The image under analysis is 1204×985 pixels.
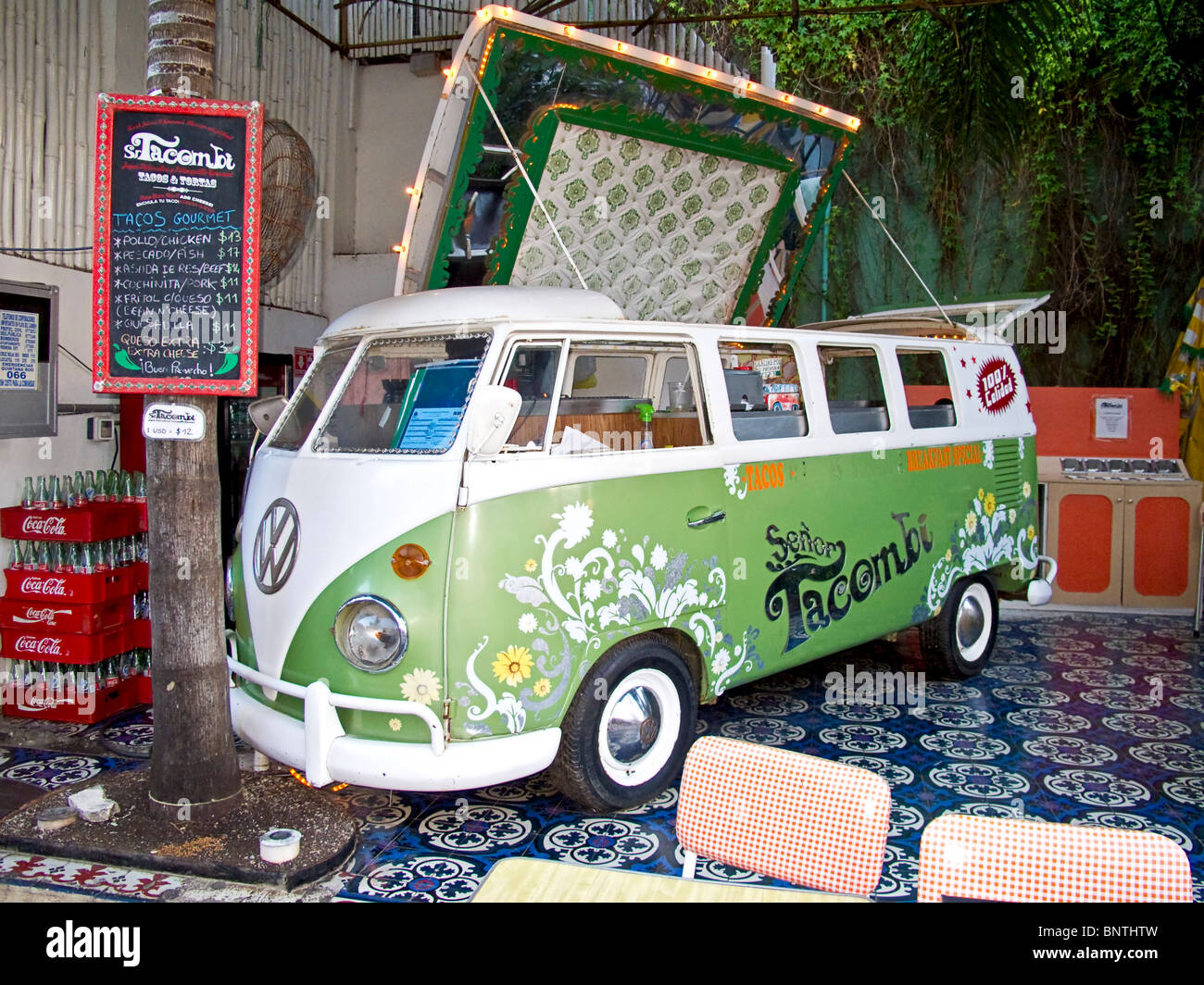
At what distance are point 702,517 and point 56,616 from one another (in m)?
3.57

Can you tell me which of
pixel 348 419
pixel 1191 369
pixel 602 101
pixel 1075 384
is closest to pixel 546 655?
pixel 348 419

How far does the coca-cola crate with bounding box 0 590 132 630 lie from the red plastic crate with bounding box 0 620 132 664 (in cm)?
3

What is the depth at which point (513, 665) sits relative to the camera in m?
3.89

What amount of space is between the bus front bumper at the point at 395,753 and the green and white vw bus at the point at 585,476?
0.5 inches

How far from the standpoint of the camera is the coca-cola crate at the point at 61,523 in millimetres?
5516

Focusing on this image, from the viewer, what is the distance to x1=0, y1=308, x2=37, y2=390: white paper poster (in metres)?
5.57

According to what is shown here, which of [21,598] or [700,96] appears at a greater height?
[700,96]

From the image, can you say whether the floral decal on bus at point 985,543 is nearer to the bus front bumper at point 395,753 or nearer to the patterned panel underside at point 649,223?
the patterned panel underside at point 649,223

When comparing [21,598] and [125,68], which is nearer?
[21,598]
